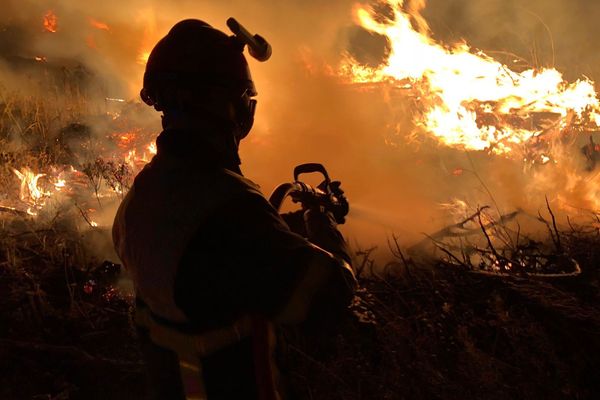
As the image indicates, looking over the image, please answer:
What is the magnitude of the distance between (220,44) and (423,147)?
5859 mm

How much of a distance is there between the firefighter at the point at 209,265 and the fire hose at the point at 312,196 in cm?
29

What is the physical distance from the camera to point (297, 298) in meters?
1.29

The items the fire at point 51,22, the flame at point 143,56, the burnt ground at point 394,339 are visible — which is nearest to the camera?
the burnt ground at point 394,339

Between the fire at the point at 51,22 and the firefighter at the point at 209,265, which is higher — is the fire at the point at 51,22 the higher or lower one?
the higher one

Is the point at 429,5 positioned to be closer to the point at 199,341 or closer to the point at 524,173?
the point at 524,173

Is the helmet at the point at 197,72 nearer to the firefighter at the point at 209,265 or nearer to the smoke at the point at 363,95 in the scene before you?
the firefighter at the point at 209,265

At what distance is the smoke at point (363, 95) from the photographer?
250 inches

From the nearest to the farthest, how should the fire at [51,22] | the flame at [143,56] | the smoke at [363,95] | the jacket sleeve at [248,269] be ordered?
the jacket sleeve at [248,269] → the smoke at [363,95] → the flame at [143,56] → the fire at [51,22]

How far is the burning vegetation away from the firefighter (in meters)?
1.31

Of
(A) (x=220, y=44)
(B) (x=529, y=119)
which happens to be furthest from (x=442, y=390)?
(B) (x=529, y=119)

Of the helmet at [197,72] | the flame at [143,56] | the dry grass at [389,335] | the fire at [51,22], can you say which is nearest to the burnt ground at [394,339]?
the dry grass at [389,335]

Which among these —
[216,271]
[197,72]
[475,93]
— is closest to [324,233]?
[216,271]

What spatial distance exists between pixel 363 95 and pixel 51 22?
244 inches

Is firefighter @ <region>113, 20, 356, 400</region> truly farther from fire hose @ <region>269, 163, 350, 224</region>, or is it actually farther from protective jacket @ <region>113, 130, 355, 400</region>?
fire hose @ <region>269, 163, 350, 224</region>
